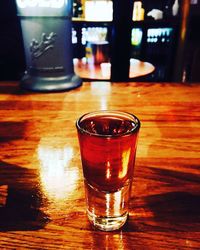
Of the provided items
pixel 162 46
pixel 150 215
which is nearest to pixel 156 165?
pixel 150 215

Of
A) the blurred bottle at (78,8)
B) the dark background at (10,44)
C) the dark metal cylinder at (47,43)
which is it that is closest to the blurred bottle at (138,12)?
the blurred bottle at (78,8)

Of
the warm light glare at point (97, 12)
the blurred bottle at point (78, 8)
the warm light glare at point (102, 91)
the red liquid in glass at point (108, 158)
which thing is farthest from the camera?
the blurred bottle at point (78, 8)

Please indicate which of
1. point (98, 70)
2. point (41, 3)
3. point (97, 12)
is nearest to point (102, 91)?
point (41, 3)

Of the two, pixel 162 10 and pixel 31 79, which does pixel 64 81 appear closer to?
pixel 31 79

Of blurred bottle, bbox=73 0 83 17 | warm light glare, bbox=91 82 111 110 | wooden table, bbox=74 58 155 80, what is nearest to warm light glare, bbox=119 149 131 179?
warm light glare, bbox=91 82 111 110

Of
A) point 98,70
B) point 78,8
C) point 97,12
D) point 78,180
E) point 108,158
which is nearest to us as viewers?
point 108,158

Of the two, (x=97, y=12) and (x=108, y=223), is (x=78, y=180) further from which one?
(x=97, y=12)

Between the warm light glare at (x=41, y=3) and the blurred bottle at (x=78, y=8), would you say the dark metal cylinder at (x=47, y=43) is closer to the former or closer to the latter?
the warm light glare at (x=41, y=3)
